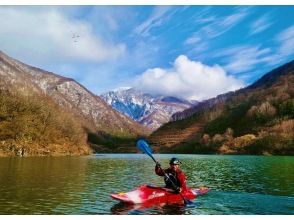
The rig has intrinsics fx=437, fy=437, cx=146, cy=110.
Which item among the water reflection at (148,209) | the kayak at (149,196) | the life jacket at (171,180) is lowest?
the water reflection at (148,209)

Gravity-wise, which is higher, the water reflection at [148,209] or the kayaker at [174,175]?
the kayaker at [174,175]

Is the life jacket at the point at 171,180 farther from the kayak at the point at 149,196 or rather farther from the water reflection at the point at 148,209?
the water reflection at the point at 148,209

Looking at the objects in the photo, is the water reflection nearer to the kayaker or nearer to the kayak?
the kayak

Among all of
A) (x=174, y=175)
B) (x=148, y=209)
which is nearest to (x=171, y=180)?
(x=174, y=175)

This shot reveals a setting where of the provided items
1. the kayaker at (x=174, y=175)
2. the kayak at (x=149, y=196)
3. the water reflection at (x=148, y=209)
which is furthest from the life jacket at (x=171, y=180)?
the water reflection at (x=148, y=209)

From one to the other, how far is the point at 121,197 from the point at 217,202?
8.33 meters

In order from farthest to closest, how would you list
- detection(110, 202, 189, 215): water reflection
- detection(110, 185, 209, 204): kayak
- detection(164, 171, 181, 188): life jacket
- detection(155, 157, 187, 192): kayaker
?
detection(164, 171, 181, 188): life jacket
detection(155, 157, 187, 192): kayaker
detection(110, 185, 209, 204): kayak
detection(110, 202, 189, 215): water reflection

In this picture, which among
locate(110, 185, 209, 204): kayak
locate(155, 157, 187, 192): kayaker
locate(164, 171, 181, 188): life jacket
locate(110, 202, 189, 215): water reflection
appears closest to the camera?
locate(110, 202, 189, 215): water reflection

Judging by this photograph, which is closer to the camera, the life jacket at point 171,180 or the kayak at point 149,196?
the kayak at point 149,196

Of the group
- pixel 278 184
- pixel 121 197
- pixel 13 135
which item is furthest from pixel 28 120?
pixel 121 197

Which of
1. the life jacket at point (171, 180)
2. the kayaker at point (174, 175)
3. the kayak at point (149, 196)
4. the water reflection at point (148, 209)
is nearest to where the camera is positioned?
the water reflection at point (148, 209)

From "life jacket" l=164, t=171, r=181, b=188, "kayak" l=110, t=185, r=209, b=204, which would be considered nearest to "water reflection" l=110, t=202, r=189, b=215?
"kayak" l=110, t=185, r=209, b=204

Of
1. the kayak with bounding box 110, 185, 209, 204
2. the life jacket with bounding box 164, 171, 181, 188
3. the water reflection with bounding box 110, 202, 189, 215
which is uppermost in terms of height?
the life jacket with bounding box 164, 171, 181, 188

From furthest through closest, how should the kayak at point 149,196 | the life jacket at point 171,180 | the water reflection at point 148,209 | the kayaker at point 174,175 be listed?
the life jacket at point 171,180 < the kayaker at point 174,175 < the kayak at point 149,196 < the water reflection at point 148,209
